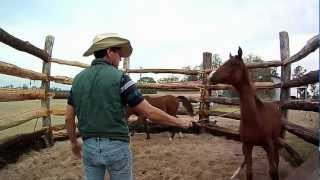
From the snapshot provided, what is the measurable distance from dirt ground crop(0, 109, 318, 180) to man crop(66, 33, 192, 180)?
2.95m

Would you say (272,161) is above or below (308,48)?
below

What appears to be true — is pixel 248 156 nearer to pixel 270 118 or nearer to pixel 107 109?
pixel 270 118

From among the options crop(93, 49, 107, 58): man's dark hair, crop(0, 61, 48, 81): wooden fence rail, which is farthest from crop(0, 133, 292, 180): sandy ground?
crop(93, 49, 107, 58): man's dark hair

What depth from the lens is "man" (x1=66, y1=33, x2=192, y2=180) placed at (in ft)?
9.65

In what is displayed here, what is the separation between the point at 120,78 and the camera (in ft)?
9.66

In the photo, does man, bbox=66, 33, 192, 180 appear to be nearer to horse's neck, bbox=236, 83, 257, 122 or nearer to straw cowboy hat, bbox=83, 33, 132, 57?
straw cowboy hat, bbox=83, 33, 132, 57

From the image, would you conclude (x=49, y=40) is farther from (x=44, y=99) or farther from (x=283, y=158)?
(x=283, y=158)

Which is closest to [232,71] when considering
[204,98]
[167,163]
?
[167,163]

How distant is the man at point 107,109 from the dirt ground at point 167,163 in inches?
116

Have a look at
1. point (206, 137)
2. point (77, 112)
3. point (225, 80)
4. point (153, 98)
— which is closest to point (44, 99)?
point (153, 98)

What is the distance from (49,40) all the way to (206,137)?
404 cm

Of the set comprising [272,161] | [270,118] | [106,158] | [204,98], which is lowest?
[272,161]

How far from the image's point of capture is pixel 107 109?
2.94 m

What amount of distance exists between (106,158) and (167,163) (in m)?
3.89
